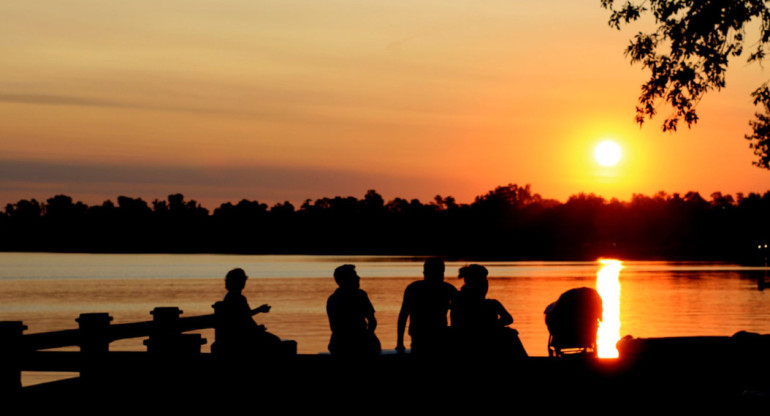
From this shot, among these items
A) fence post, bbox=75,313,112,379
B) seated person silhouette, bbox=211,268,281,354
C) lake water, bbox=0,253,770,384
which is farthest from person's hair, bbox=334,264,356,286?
lake water, bbox=0,253,770,384

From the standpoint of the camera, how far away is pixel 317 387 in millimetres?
11594

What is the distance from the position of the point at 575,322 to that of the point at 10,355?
8.61m

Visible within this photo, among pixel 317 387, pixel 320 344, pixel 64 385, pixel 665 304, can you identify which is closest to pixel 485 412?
pixel 317 387

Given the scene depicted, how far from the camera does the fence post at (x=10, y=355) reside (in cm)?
1112

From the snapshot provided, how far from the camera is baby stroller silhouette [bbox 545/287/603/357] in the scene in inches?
659

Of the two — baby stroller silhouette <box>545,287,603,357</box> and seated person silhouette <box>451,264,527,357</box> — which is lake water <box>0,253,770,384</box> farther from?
seated person silhouette <box>451,264,527,357</box>

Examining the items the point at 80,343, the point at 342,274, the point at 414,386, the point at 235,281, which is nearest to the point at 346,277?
the point at 342,274

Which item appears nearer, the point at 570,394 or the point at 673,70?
the point at 570,394

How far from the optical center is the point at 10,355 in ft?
37.2

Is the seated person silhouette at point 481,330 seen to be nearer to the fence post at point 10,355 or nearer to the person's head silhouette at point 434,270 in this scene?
the person's head silhouette at point 434,270

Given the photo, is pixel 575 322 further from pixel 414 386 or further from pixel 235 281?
pixel 414 386

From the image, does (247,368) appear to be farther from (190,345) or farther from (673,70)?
(673,70)

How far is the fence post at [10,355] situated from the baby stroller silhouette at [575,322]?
8149 mm

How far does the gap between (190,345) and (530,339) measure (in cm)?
2884
